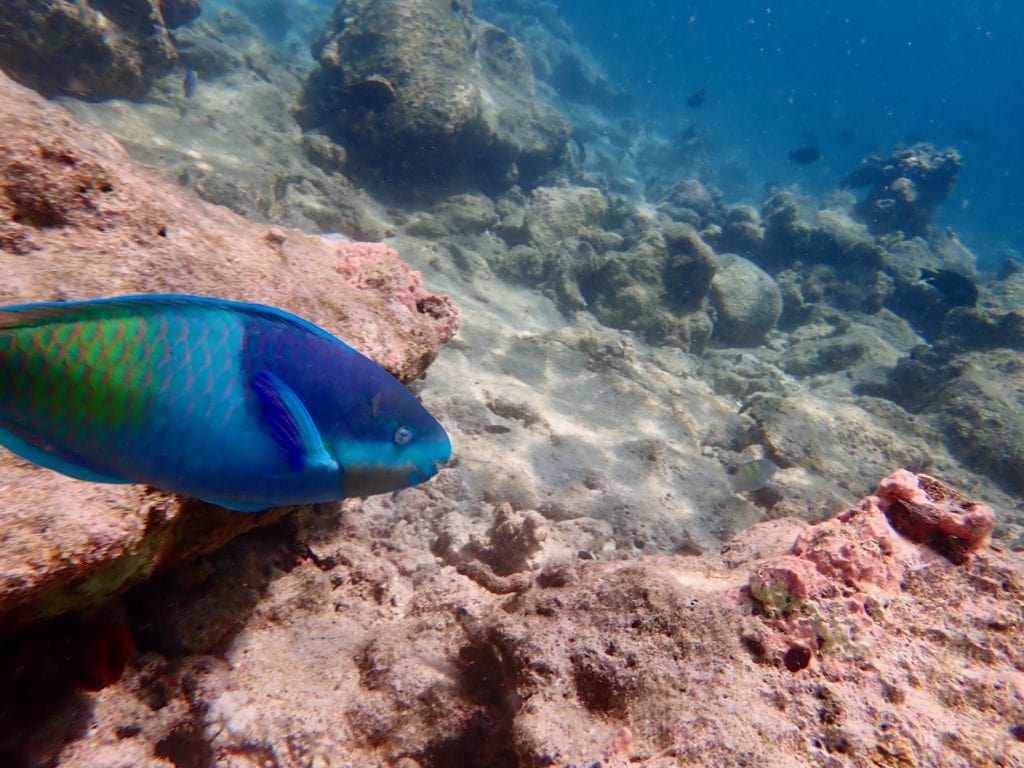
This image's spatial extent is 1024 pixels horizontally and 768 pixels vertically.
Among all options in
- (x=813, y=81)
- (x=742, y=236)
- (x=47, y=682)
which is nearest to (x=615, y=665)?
(x=47, y=682)

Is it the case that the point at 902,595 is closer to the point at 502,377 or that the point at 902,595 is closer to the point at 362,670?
the point at 362,670

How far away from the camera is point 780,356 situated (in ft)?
37.1

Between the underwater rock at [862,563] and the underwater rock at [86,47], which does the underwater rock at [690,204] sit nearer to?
the underwater rock at [86,47]

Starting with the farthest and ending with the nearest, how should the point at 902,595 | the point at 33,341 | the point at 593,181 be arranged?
the point at 593,181 → the point at 902,595 → the point at 33,341

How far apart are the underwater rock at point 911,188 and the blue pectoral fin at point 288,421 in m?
22.7

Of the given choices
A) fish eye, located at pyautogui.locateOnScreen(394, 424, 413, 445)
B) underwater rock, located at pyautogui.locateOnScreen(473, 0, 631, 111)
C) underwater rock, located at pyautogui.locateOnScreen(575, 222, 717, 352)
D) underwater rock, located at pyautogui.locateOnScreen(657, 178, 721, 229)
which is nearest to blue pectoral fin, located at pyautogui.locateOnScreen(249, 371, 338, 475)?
fish eye, located at pyautogui.locateOnScreen(394, 424, 413, 445)

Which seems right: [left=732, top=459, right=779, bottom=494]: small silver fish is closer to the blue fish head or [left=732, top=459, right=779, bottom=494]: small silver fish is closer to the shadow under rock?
the blue fish head

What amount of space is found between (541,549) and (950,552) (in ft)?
6.66

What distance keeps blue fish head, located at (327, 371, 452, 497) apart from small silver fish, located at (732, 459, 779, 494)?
4831 mm

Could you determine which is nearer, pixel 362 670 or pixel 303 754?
pixel 303 754

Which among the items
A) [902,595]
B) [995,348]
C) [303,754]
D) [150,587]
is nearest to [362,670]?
[303,754]

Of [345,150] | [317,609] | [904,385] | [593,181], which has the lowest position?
[317,609]

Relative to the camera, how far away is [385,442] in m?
1.01

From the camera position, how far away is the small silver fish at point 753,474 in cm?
521
